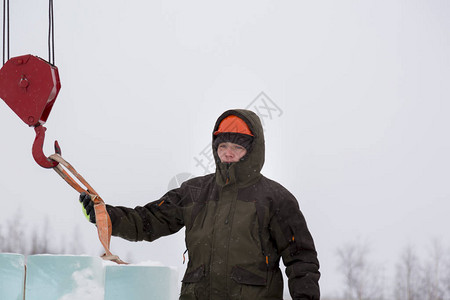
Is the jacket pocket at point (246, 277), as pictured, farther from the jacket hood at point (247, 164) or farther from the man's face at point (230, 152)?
the man's face at point (230, 152)

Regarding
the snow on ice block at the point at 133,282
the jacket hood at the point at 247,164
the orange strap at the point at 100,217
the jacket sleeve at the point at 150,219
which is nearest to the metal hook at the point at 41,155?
the orange strap at the point at 100,217

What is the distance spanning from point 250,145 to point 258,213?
1.49 feet

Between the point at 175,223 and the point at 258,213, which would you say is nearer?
the point at 258,213

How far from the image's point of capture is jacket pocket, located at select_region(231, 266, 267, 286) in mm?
3021

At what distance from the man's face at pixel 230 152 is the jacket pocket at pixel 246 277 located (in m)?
0.68

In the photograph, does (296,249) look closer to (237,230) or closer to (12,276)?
(237,230)

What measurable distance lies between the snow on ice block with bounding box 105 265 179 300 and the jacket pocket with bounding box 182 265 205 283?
17 centimetres

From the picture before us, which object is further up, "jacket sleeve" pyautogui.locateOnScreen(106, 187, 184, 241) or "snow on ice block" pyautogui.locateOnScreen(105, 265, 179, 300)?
"jacket sleeve" pyautogui.locateOnScreen(106, 187, 184, 241)

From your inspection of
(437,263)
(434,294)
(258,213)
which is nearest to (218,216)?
(258,213)

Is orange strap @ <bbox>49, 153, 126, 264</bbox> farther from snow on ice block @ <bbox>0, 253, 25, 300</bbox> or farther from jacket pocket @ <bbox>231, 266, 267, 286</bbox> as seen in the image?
jacket pocket @ <bbox>231, 266, 267, 286</bbox>

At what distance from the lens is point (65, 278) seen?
2928 mm

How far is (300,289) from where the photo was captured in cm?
310

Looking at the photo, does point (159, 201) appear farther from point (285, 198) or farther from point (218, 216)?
point (285, 198)

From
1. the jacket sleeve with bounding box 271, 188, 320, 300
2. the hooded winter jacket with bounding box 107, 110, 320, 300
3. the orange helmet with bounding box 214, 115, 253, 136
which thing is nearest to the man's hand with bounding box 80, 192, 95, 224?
the hooded winter jacket with bounding box 107, 110, 320, 300
